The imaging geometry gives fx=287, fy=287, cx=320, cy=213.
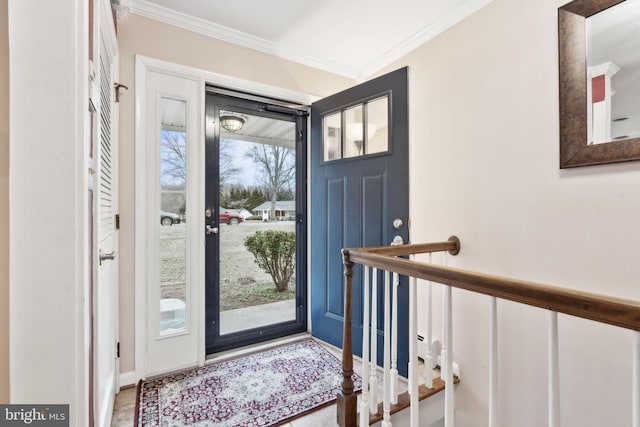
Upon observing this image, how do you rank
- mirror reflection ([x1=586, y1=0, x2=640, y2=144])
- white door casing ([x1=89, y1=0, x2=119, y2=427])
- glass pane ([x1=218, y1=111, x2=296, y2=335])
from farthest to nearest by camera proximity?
glass pane ([x1=218, y1=111, x2=296, y2=335])
mirror reflection ([x1=586, y1=0, x2=640, y2=144])
white door casing ([x1=89, y1=0, x2=119, y2=427])

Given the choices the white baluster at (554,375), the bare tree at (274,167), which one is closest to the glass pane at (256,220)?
the bare tree at (274,167)

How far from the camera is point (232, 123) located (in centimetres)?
231

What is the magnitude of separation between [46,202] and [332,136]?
1935 millimetres

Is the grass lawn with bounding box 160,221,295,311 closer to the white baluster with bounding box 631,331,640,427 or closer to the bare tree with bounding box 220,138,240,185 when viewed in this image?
the bare tree with bounding box 220,138,240,185

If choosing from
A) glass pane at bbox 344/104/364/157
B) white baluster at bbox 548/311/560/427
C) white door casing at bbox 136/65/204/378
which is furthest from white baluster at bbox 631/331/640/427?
white door casing at bbox 136/65/204/378

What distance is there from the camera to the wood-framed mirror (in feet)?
3.97

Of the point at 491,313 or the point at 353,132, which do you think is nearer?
the point at 491,313

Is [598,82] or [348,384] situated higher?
[598,82]

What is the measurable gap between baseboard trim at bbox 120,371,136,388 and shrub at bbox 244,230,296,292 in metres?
1.09

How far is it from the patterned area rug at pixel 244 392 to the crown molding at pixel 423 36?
8.05 ft

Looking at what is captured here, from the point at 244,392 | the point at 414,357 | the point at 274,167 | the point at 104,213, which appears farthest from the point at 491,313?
the point at 274,167

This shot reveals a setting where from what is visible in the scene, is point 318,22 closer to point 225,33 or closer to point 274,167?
point 225,33

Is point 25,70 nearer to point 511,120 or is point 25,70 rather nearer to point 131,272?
point 131,272
